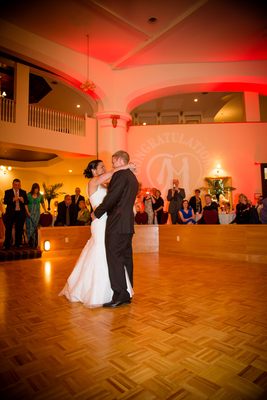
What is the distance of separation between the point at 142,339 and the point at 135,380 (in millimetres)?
468

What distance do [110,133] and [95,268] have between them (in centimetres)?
670

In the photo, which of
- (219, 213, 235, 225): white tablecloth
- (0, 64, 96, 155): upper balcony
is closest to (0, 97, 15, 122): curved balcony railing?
(0, 64, 96, 155): upper balcony

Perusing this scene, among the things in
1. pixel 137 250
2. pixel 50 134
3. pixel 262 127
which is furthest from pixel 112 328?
pixel 262 127

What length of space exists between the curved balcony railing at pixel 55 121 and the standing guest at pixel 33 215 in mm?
2604

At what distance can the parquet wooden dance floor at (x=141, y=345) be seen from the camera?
131cm

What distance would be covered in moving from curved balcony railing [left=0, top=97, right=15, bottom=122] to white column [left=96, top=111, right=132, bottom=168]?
2.49 metres

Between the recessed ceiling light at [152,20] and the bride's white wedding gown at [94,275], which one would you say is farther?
the recessed ceiling light at [152,20]

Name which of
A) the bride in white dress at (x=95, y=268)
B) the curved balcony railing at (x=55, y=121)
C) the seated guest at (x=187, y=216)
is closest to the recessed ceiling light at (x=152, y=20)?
the curved balcony railing at (x=55, y=121)

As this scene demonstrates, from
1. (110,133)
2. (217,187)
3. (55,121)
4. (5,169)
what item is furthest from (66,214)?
(5,169)

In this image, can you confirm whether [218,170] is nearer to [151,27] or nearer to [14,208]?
[151,27]

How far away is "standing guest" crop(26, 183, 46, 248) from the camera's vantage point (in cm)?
637

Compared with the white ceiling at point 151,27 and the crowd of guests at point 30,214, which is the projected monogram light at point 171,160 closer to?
the white ceiling at point 151,27

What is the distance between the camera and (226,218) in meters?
5.93

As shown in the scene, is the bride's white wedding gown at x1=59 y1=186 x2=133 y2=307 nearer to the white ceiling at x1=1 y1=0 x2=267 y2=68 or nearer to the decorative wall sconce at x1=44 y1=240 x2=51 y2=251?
the decorative wall sconce at x1=44 y1=240 x2=51 y2=251
